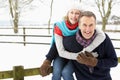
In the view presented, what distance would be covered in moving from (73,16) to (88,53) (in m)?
0.39

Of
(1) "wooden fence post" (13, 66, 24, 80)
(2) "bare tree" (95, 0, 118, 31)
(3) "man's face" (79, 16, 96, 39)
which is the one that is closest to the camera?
(3) "man's face" (79, 16, 96, 39)

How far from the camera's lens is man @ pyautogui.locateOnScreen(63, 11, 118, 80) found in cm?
240

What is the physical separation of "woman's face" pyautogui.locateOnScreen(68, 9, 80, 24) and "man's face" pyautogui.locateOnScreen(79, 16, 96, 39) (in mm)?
193

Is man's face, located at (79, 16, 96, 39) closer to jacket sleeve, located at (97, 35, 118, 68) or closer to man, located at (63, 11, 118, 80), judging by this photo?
man, located at (63, 11, 118, 80)

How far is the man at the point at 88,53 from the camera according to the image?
240 cm

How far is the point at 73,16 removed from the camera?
8.56 feet

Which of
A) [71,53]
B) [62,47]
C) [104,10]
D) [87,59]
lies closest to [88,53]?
[87,59]

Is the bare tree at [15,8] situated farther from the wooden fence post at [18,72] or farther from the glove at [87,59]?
the glove at [87,59]

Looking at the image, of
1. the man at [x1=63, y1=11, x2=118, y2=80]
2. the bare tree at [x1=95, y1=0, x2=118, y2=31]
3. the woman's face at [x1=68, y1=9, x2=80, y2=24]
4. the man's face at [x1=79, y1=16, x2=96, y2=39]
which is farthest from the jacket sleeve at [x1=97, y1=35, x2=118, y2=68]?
the bare tree at [x1=95, y1=0, x2=118, y2=31]

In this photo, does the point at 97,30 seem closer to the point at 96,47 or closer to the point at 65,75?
the point at 96,47

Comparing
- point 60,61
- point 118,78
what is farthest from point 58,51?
point 118,78

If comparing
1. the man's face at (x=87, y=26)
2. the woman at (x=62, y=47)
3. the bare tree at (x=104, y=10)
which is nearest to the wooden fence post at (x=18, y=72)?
the woman at (x=62, y=47)

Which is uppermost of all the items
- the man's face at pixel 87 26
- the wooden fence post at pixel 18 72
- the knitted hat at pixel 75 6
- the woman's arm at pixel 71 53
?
the knitted hat at pixel 75 6

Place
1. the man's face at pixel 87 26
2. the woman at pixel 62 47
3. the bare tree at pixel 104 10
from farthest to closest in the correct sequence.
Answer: the bare tree at pixel 104 10
the woman at pixel 62 47
the man's face at pixel 87 26
